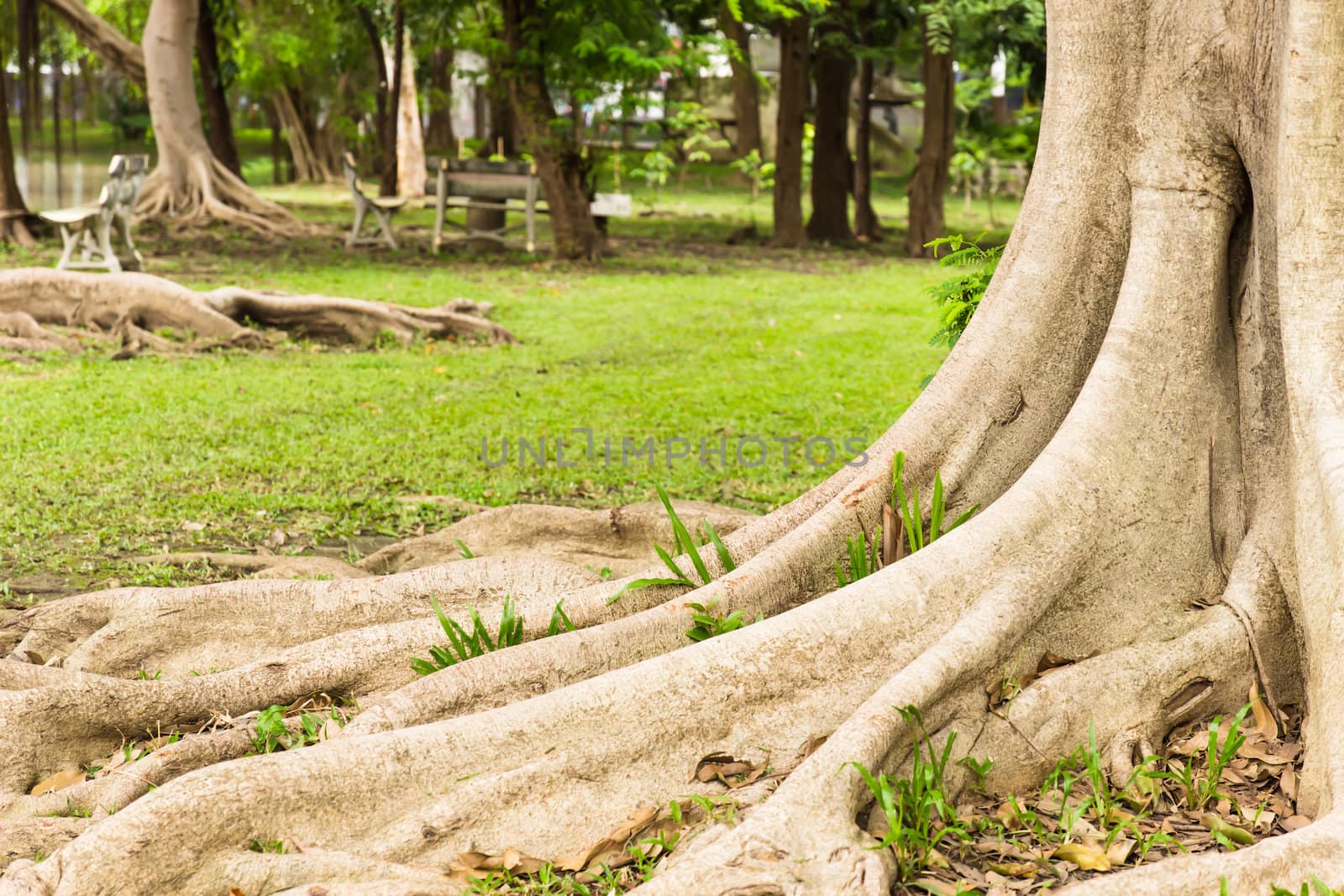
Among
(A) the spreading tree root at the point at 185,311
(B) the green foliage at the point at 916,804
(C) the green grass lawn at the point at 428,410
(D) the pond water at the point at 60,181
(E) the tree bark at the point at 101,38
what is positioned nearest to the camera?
(B) the green foliage at the point at 916,804

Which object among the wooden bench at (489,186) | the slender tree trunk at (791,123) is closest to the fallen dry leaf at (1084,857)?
the wooden bench at (489,186)

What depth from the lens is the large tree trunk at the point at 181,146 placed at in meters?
18.1

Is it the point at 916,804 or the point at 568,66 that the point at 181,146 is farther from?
the point at 916,804

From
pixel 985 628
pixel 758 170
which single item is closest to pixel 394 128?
pixel 758 170

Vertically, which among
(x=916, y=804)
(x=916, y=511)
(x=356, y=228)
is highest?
(x=356, y=228)

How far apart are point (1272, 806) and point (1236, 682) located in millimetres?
380

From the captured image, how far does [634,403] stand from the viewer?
28.2 feet

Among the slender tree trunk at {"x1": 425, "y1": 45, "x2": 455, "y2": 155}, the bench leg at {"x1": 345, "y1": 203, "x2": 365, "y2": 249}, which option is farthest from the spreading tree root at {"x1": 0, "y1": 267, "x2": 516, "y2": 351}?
the slender tree trunk at {"x1": 425, "y1": 45, "x2": 455, "y2": 155}

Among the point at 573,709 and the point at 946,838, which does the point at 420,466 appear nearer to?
the point at 573,709

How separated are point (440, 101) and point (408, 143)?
2407 mm

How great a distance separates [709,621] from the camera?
3580 millimetres

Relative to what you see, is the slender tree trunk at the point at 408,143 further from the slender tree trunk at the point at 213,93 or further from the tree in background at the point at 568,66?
the tree in background at the point at 568,66

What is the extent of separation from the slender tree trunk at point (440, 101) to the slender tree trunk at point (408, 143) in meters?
0.90

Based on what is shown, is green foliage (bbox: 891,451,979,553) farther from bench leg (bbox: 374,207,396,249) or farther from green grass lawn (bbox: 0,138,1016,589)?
→ bench leg (bbox: 374,207,396,249)
